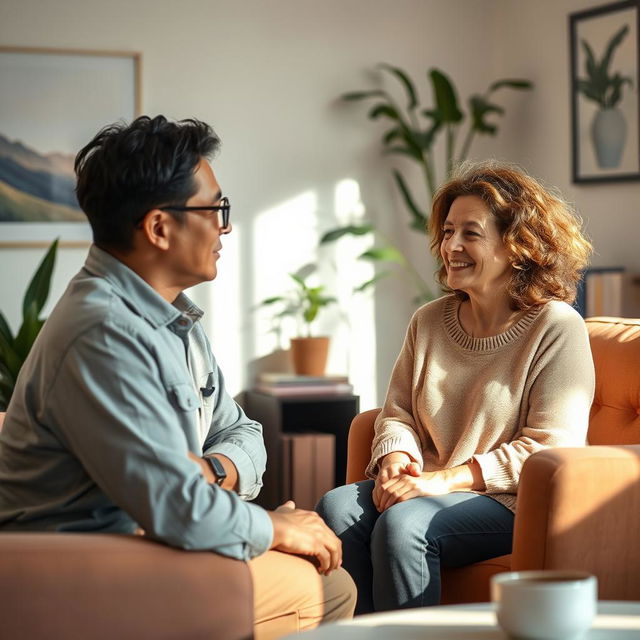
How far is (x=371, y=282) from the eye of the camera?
14.1 ft

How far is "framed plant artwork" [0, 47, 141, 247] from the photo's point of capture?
398cm

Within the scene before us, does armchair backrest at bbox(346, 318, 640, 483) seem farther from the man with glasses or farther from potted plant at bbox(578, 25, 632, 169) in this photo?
potted plant at bbox(578, 25, 632, 169)

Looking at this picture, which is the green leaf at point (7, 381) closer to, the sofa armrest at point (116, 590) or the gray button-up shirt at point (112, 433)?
the gray button-up shirt at point (112, 433)

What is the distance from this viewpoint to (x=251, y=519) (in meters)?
1.47

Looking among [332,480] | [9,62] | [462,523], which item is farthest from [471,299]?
[9,62]

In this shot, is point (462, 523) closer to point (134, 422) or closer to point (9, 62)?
point (134, 422)

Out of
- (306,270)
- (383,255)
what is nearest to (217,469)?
(383,255)

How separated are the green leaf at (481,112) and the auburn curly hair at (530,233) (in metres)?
1.91

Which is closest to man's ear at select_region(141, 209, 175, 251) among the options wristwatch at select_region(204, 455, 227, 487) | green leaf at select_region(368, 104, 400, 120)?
wristwatch at select_region(204, 455, 227, 487)

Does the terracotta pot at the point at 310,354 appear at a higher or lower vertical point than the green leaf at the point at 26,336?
lower

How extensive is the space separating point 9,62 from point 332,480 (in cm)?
201

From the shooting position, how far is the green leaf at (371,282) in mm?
4305

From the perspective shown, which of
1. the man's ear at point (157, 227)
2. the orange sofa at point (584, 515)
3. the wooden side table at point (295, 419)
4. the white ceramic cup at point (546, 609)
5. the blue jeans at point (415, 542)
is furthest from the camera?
the wooden side table at point (295, 419)

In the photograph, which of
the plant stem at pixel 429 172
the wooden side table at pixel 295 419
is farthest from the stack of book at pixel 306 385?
the plant stem at pixel 429 172
